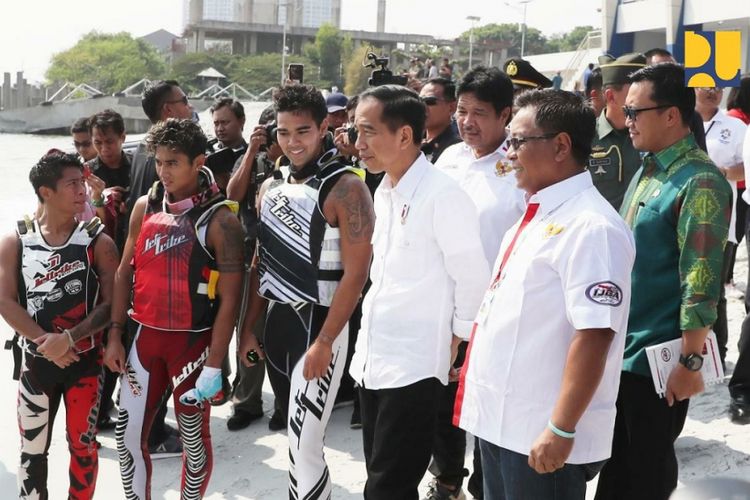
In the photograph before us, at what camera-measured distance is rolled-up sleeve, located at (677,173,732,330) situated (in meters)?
3.02

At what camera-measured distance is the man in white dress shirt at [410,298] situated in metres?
3.35

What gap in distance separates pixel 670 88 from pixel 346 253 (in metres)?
1.50

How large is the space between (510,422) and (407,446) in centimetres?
84

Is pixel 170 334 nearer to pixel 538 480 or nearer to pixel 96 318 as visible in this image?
pixel 96 318

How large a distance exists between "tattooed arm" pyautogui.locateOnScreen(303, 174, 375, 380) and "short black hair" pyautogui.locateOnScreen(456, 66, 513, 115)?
79 centimetres

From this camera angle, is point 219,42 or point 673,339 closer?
point 673,339

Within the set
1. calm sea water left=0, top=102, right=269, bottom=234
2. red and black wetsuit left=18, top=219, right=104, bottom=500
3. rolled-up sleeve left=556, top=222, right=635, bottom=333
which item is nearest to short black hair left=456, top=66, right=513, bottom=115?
rolled-up sleeve left=556, top=222, right=635, bottom=333

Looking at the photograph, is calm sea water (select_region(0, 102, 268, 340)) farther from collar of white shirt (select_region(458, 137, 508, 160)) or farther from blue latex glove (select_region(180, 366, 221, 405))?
collar of white shirt (select_region(458, 137, 508, 160))

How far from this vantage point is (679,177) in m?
3.15

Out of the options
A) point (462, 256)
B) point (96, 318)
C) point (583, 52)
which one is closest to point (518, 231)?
point (462, 256)

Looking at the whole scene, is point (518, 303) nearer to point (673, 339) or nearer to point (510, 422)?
point (510, 422)

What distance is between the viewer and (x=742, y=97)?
22.6ft

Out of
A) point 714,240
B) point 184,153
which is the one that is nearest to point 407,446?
point 714,240

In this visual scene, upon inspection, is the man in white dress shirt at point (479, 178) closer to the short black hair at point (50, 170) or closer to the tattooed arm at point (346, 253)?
the tattooed arm at point (346, 253)
